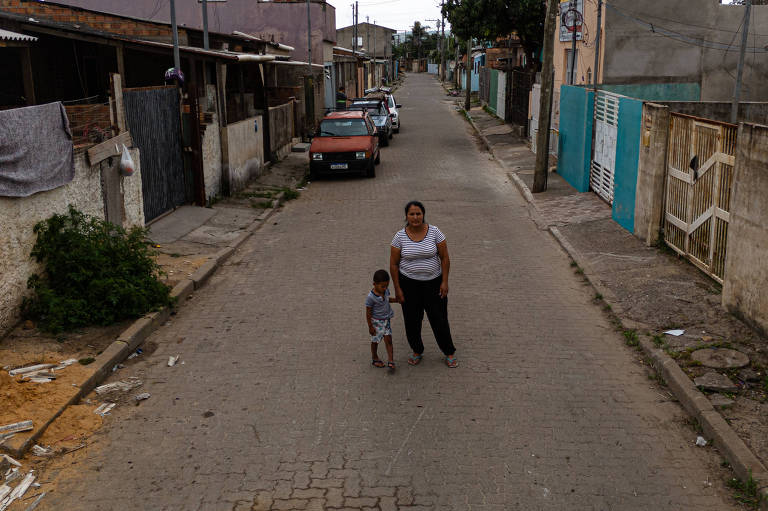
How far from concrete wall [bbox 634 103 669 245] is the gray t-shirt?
6.37m

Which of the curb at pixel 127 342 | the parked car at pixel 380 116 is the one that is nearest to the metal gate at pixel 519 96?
the parked car at pixel 380 116

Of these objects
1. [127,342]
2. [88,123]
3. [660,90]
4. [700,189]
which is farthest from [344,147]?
[127,342]

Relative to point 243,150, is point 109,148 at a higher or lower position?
higher

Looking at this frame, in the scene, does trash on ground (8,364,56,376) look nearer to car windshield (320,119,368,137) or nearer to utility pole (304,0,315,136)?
car windshield (320,119,368,137)

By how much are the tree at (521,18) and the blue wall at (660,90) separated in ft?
35.6

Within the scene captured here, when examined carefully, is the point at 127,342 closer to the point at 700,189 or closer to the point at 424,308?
the point at 424,308

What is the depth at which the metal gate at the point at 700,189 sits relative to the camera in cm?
941

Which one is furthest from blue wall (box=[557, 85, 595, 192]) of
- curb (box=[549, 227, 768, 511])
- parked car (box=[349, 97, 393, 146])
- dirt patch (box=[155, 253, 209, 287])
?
dirt patch (box=[155, 253, 209, 287])

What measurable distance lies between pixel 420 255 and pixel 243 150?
483 inches

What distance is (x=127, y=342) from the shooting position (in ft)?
25.9

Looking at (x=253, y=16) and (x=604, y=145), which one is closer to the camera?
(x=604, y=145)

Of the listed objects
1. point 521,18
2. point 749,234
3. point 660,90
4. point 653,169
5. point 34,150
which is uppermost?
point 521,18

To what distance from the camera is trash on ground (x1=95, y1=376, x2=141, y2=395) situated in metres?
6.96

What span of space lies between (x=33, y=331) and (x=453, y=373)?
4.70 meters
